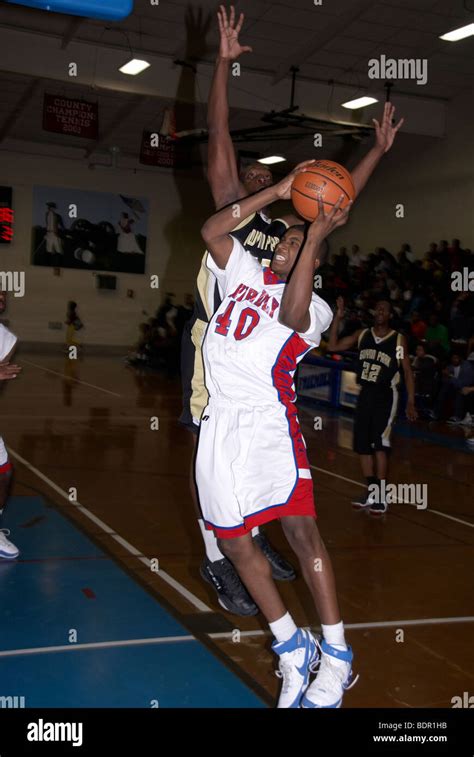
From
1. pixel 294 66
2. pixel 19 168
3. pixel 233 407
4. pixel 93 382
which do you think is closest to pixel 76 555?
pixel 233 407

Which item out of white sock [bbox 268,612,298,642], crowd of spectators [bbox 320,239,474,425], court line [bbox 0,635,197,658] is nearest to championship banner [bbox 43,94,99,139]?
crowd of spectators [bbox 320,239,474,425]

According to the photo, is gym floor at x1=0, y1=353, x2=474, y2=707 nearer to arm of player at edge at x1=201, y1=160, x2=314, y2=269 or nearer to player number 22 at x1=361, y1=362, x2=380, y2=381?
player number 22 at x1=361, y1=362, x2=380, y2=381

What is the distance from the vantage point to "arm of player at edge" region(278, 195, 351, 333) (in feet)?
10.3

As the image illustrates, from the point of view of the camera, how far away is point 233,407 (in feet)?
11.2

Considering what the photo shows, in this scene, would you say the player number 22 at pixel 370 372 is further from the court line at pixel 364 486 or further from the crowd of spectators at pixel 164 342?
the crowd of spectators at pixel 164 342

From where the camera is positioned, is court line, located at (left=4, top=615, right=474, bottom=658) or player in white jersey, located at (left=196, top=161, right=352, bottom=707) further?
court line, located at (left=4, top=615, right=474, bottom=658)

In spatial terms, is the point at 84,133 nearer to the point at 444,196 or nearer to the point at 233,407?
the point at 444,196

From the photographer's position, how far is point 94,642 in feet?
13.1

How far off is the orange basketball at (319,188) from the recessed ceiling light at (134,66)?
15087 mm

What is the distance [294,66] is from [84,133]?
4756mm

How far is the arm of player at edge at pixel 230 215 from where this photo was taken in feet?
10.8

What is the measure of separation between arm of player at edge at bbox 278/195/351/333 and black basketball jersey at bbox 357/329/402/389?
4266 millimetres

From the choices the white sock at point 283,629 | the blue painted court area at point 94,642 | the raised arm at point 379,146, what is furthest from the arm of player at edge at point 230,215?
the blue painted court area at point 94,642

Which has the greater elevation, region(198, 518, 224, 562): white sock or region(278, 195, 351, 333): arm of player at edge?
region(278, 195, 351, 333): arm of player at edge
